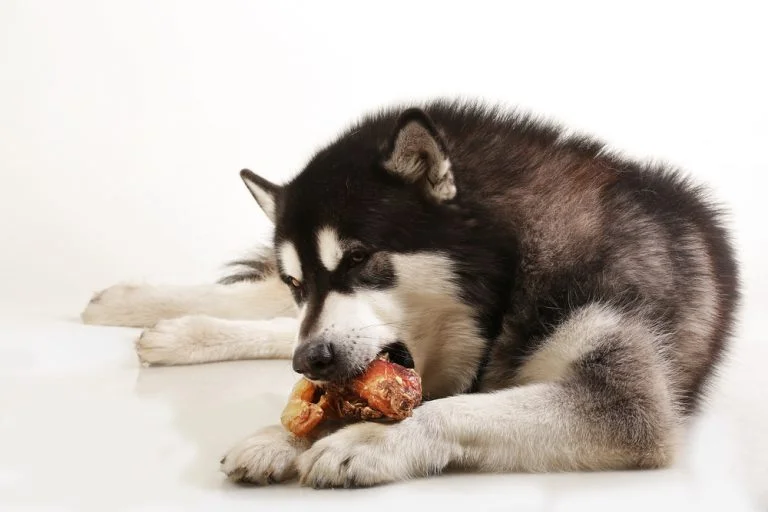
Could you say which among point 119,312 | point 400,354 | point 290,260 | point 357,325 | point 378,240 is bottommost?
point 119,312

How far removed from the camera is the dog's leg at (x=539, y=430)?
2.51m

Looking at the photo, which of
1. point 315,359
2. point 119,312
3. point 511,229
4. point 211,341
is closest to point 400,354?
point 315,359

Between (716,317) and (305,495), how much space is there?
1740mm

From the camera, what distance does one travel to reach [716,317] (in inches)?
134

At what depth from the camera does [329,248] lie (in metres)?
2.92

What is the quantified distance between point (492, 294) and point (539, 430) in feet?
1.74

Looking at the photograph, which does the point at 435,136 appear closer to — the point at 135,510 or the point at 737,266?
the point at 135,510

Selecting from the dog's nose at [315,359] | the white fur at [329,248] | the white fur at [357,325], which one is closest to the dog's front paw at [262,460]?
the dog's nose at [315,359]

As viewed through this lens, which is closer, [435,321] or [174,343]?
[435,321]

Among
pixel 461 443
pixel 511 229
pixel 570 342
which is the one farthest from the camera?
pixel 511 229

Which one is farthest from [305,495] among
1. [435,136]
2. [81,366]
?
[81,366]

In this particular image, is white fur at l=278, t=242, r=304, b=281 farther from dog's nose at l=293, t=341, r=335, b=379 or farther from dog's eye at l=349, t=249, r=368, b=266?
dog's nose at l=293, t=341, r=335, b=379

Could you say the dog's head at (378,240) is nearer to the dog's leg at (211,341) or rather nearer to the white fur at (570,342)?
the white fur at (570,342)

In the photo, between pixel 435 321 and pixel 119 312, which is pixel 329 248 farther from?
pixel 119 312
